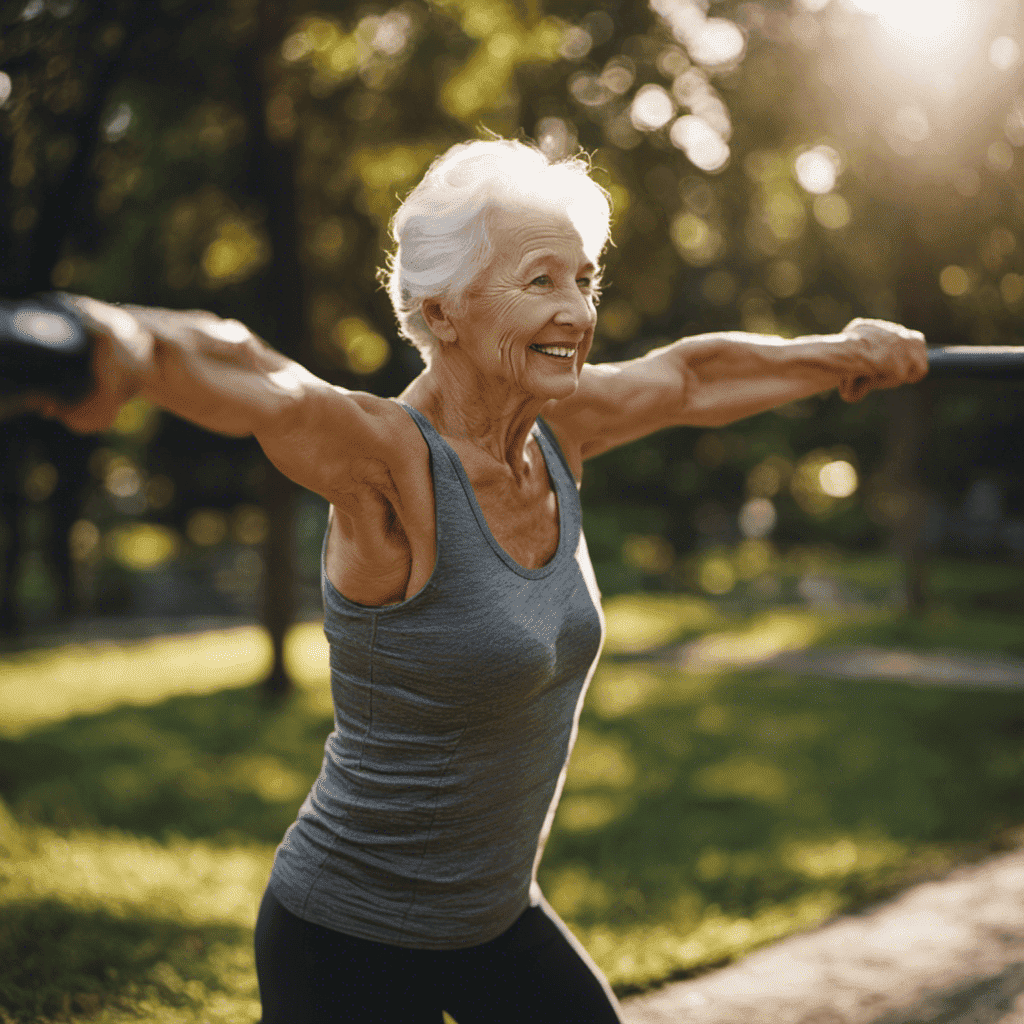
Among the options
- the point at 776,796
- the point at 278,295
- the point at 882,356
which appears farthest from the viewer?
the point at 278,295

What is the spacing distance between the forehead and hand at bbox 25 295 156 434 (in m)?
0.73

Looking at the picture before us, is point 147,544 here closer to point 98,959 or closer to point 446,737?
point 98,959

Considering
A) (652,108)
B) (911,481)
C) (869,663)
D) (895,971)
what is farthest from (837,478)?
(895,971)

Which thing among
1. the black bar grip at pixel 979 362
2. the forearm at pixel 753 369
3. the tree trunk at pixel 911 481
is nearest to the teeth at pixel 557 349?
the forearm at pixel 753 369

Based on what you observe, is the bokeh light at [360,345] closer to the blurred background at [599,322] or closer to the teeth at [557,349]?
the blurred background at [599,322]

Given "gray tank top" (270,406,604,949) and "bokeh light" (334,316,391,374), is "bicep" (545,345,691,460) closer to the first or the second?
"gray tank top" (270,406,604,949)

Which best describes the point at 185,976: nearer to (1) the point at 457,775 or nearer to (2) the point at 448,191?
(1) the point at 457,775

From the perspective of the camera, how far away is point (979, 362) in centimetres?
217

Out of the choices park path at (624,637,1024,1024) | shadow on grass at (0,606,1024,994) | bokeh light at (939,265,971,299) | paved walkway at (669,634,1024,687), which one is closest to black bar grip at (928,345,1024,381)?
park path at (624,637,1024,1024)

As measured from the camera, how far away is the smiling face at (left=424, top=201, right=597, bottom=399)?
5.27 feet

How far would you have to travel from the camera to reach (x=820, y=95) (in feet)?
26.3

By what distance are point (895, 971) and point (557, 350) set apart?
3297 millimetres

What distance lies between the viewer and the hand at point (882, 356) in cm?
221

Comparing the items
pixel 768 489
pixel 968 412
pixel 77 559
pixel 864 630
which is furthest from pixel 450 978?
pixel 768 489
